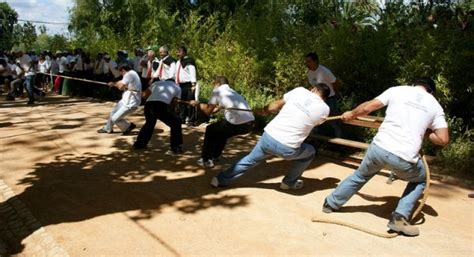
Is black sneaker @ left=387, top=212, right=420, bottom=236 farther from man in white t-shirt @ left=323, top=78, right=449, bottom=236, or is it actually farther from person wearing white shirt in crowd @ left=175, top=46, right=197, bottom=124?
person wearing white shirt in crowd @ left=175, top=46, right=197, bottom=124

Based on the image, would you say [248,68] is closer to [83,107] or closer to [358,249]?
[83,107]

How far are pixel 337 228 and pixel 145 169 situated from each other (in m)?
3.15

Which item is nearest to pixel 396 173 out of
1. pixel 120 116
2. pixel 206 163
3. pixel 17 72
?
pixel 206 163

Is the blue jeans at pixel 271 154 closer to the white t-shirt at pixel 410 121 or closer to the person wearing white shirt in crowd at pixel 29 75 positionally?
the white t-shirt at pixel 410 121

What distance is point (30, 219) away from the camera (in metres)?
4.63

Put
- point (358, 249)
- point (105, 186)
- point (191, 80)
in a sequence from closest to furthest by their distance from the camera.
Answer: point (358, 249)
point (105, 186)
point (191, 80)

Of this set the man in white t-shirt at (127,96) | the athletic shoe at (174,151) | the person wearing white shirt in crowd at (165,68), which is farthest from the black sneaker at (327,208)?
the person wearing white shirt in crowd at (165,68)

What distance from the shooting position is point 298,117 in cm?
497

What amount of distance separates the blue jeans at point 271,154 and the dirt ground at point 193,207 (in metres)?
0.20

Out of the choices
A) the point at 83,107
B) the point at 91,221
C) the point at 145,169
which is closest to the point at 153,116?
the point at 145,169

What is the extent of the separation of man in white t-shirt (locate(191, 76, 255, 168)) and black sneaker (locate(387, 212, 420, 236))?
266 centimetres

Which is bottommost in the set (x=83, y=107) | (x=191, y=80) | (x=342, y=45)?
(x=83, y=107)

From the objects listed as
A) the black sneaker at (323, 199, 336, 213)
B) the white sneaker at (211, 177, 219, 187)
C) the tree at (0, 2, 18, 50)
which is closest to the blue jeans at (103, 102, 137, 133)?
the white sneaker at (211, 177, 219, 187)

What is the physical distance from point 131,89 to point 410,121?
18.7ft
